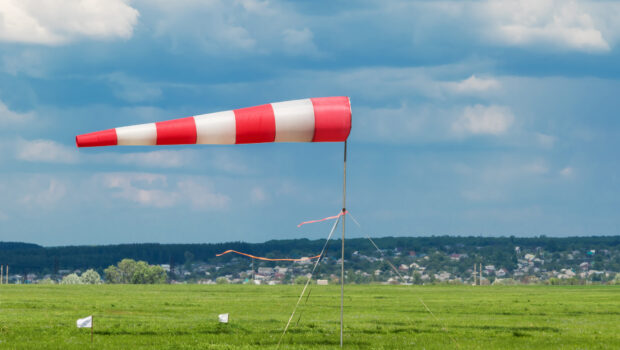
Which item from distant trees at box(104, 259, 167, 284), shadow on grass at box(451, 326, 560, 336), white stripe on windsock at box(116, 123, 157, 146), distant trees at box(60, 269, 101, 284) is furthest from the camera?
distant trees at box(104, 259, 167, 284)

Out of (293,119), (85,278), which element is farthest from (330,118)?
(85,278)

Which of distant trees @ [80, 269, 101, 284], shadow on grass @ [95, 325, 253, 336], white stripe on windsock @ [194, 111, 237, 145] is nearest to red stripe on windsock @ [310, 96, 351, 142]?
white stripe on windsock @ [194, 111, 237, 145]

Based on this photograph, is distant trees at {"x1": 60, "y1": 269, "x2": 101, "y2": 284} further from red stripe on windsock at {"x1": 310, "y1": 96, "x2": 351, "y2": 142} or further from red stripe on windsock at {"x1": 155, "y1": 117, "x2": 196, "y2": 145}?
red stripe on windsock at {"x1": 310, "y1": 96, "x2": 351, "y2": 142}

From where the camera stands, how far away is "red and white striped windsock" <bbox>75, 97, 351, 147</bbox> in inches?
766

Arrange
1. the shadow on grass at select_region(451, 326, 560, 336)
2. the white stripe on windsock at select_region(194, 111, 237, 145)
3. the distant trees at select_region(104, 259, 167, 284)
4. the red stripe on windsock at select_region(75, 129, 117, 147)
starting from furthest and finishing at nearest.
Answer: the distant trees at select_region(104, 259, 167, 284) < the shadow on grass at select_region(451, 326, 560, 336) < the white stripe on windsock at select_region(194, 111, 237, 145) < the red stripe on windsock at select_region(75, 129, 117, 147)

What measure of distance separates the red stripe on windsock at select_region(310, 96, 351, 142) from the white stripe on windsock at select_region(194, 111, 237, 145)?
2009mm

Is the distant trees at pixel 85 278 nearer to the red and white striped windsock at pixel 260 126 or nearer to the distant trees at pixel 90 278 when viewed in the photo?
the distant trees at pixel 90 278

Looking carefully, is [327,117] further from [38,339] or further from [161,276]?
[161,276]

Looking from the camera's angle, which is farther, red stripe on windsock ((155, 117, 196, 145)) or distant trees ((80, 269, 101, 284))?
distant trees ((80, 269, 101, 284))

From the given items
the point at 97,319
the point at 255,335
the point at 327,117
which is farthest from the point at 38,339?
the point at 327,117

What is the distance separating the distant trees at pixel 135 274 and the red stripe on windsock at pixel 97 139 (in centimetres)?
13612

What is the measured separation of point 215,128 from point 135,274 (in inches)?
5416

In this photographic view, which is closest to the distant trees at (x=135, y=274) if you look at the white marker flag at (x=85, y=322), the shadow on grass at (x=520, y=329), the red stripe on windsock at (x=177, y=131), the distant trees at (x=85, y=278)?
the distant trees at (x=85, y=278)

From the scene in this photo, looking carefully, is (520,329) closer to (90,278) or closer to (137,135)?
(137,135)
